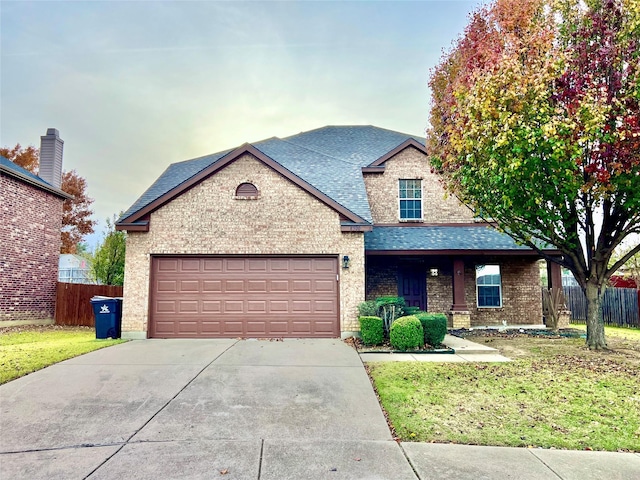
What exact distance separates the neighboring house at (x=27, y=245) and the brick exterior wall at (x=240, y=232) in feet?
23.3

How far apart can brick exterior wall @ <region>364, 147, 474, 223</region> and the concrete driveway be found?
8898 millimetres

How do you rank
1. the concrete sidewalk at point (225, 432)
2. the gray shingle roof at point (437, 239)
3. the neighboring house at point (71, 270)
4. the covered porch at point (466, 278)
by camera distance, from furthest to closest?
the neighboring house at point (71, 270) < the covered porch at point (466, 278) < the gray shingle roof at point (437, 239) < the concrete sidewalk at point (225, 432)

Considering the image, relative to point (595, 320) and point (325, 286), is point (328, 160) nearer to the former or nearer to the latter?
point (325, 286)

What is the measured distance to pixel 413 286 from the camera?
15.2 meters

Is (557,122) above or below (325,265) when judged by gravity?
above

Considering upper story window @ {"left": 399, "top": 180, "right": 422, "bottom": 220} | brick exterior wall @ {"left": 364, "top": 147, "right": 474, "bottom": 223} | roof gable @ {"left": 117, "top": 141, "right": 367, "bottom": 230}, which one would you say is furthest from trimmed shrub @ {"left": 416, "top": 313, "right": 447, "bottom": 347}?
upper story window @ {"left": 399, "top": 180, "right": 422, "bottom": 220}

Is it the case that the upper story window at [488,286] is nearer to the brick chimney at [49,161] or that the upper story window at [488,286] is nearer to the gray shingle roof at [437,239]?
the gray shingle roof at [437,239]

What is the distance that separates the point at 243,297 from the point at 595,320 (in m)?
9.36

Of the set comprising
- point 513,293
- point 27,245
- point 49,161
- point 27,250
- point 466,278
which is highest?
point 49,161

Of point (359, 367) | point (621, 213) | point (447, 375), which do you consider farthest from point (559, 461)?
point (621, 213)

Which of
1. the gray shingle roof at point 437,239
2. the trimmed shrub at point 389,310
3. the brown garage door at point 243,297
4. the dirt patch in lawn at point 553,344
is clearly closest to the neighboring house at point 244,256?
the brown garage door at point 243,297

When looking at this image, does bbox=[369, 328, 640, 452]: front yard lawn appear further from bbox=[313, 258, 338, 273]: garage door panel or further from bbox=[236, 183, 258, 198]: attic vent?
bbox=[236, 183, 258, 198]: attic vent

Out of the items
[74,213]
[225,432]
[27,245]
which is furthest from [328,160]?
[74,213]

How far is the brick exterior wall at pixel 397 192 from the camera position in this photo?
15.9m
